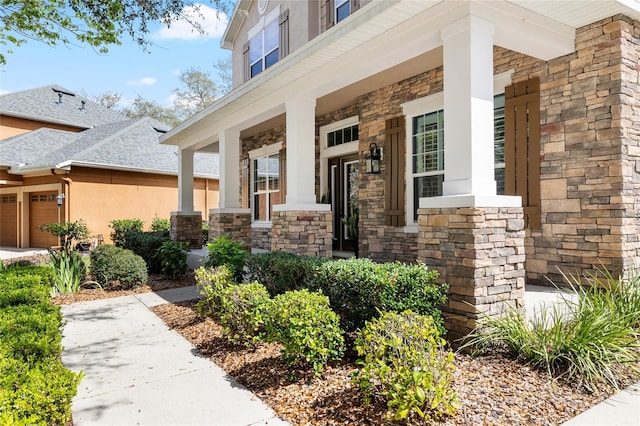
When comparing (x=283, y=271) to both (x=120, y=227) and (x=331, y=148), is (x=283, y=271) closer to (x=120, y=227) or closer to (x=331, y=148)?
(x=331, y=148)

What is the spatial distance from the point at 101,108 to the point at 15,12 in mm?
18091

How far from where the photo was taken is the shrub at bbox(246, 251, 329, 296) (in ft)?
14.7

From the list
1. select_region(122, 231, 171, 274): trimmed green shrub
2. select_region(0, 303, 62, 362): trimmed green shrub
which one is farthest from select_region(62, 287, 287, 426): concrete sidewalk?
select_region(122, 231, 171, 274): trimmed green shrub

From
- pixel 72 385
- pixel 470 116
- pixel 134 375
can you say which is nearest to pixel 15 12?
pixel 134 375

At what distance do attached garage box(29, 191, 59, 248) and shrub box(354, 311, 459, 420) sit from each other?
567 inches

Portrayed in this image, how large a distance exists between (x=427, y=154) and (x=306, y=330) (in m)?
4.44

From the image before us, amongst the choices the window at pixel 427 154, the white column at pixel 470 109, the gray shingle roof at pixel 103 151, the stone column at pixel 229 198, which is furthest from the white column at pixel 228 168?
the gray shingle roof at pixel 103 151

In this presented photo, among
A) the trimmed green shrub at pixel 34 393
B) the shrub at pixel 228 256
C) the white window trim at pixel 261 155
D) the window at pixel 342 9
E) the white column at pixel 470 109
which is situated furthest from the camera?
the white window trim at pixel 261 155

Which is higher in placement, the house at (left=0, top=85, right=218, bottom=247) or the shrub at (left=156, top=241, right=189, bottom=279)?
the house at (left=0, top=85, right=218, bottom=247)

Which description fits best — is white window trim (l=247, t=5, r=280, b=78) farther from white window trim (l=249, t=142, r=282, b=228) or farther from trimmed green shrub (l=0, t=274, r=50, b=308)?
trimmed green shrub (l=0, t=274, r=50, b=308)

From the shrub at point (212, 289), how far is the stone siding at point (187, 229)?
626 centimetres

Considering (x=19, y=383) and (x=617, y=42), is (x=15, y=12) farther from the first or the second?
(x=617, y=42)

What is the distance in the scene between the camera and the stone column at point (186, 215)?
10977 millimetres

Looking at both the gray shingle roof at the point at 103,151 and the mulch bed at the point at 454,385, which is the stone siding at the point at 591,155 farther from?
the gray shingle roof at the point at 103,151
